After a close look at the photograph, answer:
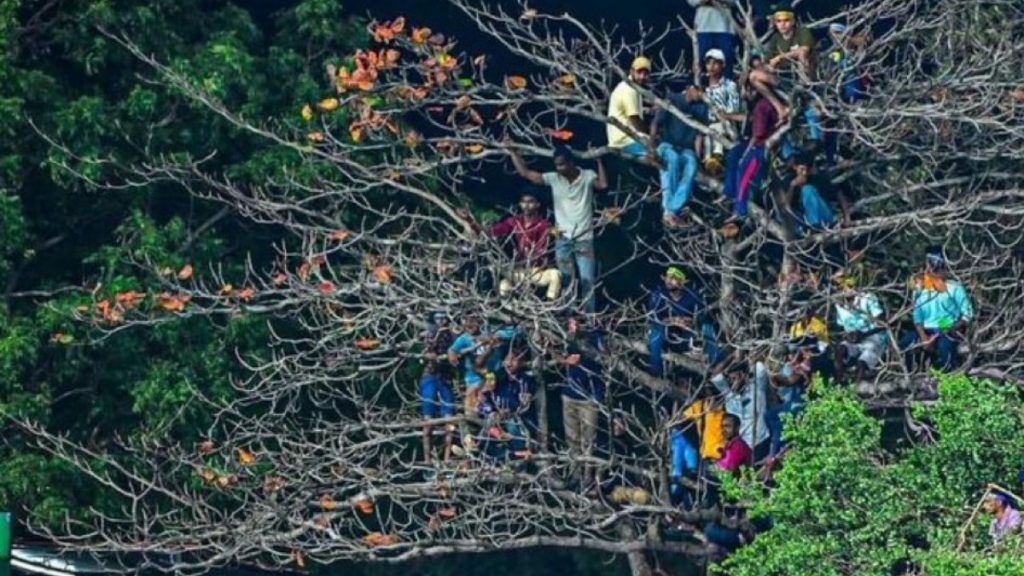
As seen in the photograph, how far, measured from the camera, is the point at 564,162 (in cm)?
2005

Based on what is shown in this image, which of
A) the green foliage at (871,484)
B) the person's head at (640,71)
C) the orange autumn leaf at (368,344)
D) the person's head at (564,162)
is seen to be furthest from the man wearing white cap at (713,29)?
the green foliage at (871,484)

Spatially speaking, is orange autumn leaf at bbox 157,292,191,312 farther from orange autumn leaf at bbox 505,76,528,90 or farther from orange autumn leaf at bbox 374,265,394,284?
orange autumn leaf at bbox 505,76,528,90

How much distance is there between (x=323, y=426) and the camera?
21141mm

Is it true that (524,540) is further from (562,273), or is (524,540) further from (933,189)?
(933,189)

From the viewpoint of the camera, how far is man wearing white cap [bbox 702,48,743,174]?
64.0 ft

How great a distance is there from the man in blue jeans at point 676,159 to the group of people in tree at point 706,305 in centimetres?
1

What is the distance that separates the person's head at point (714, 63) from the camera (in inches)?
781

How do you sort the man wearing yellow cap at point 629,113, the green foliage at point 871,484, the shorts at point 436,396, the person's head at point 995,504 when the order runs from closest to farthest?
the person's head at point 995,504 → the green foliage at point 871,484 → the man wearing yellow cap at point 629,113 → the shorts at point 436,396

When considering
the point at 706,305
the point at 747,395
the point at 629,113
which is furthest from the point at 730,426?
the point at 629,113

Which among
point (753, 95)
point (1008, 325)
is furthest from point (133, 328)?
point (1008, 325)

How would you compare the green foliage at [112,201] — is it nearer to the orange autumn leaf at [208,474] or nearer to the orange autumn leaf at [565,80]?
the orange autumn leaf at [208,474]

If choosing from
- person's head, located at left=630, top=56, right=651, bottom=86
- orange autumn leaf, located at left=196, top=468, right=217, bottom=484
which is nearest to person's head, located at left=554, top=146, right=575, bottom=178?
person's head, located at left=630, top=56, right=651, bottom=86

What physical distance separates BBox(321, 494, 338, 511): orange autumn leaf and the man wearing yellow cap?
292 centimetres

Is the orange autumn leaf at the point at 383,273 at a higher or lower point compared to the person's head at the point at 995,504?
higher
